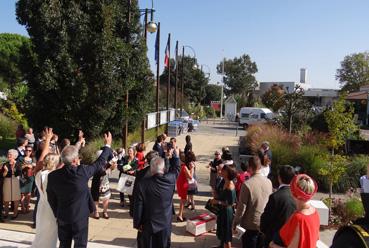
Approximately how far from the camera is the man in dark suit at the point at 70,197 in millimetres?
4793

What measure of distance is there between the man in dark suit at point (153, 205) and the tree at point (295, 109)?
14551 mm

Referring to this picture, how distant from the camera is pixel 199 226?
7.32 m

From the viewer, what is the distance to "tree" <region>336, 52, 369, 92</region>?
7050cm

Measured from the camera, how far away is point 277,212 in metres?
4.49

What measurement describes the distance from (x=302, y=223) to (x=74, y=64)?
41.3 ft

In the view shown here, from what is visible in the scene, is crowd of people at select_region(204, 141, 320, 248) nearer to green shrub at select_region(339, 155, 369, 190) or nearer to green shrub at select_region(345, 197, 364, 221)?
green shrub at select_region(345, 197, 364, 221)

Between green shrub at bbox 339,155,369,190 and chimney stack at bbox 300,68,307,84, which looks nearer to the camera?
green shrub at bbox 339,155,369,190

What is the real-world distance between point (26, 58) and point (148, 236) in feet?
39.6

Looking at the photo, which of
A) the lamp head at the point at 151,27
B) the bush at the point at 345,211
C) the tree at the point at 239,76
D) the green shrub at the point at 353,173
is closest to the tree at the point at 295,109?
the green shrub at the point at 353,173

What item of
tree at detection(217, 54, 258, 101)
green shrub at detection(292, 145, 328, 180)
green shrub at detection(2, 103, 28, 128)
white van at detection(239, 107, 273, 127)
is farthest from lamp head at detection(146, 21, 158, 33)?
tree at detection(217, 54, 258, 101)

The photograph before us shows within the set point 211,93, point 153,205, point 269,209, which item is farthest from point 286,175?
point 211,93

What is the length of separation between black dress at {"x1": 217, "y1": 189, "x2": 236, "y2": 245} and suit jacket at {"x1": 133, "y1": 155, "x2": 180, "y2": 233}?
4.96 feet

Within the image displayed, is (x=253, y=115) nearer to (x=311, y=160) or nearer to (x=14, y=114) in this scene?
(x=14, y=114)

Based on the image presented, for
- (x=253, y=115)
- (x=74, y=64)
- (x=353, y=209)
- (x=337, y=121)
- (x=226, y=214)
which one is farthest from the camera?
(x=253, y=115)
